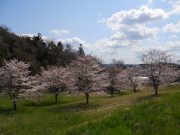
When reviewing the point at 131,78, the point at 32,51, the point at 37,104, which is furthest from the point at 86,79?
the point at 32,51

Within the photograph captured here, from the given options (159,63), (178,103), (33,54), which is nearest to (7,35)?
(33,54)

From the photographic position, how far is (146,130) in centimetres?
965

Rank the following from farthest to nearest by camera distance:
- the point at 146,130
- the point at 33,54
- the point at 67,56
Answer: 1. the point at 67,56
2. the point at 33,54
3. the point at 146,130

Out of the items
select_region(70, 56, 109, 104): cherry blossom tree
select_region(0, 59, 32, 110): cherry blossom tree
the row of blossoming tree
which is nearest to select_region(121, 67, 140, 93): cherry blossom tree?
the row of blossoming tree

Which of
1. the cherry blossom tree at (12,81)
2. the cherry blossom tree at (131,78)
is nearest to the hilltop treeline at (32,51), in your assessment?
the cherry blossom tree at (131,78)

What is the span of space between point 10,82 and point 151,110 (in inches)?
1961

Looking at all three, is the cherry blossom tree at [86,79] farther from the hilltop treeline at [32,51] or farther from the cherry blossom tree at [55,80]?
the hilltop treeline at [32,51]

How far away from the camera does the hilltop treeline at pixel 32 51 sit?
388ft

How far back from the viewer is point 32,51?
427 ft

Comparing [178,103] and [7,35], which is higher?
[7,35]

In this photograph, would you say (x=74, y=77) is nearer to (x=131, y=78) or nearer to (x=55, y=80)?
(x=55, y=80)

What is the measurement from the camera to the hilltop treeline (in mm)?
118250

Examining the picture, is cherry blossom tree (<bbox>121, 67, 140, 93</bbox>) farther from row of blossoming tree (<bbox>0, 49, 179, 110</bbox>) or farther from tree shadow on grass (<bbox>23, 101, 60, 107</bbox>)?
tree shadow on grass (<bbox>23, 101, 60, 107</bbox>)

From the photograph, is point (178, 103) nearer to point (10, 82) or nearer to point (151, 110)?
point (151, 110)
